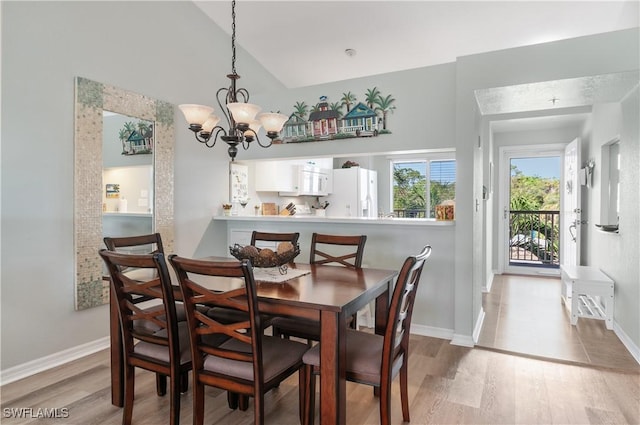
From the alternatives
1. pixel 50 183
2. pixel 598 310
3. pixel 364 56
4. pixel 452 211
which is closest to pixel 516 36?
pixel 364 56

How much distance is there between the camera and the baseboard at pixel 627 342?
293cm

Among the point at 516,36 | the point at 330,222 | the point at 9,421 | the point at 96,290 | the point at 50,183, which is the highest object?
the point at 516,36

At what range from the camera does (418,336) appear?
341cm

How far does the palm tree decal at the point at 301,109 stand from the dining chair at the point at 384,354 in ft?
8.29

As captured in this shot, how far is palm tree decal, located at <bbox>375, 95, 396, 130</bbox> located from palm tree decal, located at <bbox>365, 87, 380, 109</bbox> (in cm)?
3

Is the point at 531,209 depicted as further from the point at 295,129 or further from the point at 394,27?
the point at 295,129

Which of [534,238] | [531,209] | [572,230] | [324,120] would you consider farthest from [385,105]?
[534,238]

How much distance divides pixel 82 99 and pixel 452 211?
322cm

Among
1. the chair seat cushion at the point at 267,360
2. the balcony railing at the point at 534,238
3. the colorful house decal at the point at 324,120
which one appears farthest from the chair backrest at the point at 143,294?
the balcony railing at the point at 534,238

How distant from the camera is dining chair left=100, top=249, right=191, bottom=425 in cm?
180

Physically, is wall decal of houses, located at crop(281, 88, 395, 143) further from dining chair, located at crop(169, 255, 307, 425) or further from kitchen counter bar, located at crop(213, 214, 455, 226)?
dining chair, located at crop(169, 255, 307, 425)

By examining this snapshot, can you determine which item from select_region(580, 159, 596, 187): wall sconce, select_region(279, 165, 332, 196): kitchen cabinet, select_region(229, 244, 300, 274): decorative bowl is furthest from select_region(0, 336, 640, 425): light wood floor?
select_region(279, 165, 332, 196): kitchen cabinet

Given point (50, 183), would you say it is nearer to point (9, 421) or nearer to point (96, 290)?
point (96, 290)

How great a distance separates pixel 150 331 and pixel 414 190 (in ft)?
18.8
